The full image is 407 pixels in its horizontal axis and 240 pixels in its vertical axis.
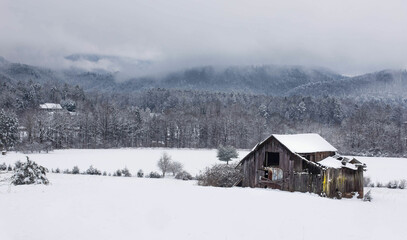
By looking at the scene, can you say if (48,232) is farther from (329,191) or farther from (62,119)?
(62,119)

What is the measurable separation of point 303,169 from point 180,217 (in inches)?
609

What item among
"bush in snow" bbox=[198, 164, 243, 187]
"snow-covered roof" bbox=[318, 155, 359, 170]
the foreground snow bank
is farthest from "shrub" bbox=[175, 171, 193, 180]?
the foreground snow bank

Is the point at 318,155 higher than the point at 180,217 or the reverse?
higher

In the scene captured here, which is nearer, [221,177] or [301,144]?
[301,144]

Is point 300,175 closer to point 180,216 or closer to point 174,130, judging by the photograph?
point 180,216

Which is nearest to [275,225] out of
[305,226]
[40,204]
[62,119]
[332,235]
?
[305,226]

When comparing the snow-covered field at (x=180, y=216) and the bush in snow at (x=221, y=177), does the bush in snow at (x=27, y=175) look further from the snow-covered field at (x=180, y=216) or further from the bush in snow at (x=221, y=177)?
the bush in snow at (x=221, y=177)

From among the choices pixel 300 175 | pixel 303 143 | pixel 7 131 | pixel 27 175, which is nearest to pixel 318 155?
pixel 303 143

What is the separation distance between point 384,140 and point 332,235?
93160 millimetres

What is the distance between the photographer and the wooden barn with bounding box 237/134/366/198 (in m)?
27.5

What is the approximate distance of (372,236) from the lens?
14.4m

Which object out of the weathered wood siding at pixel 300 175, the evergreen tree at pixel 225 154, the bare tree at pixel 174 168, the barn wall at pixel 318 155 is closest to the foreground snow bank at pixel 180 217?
the weathered wood siding at pixel 300 175

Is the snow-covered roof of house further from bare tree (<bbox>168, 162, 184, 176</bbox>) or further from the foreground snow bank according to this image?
bare tree (<bbox>168, 162, 184, 176</bbox>)

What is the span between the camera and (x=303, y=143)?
3098 cm
